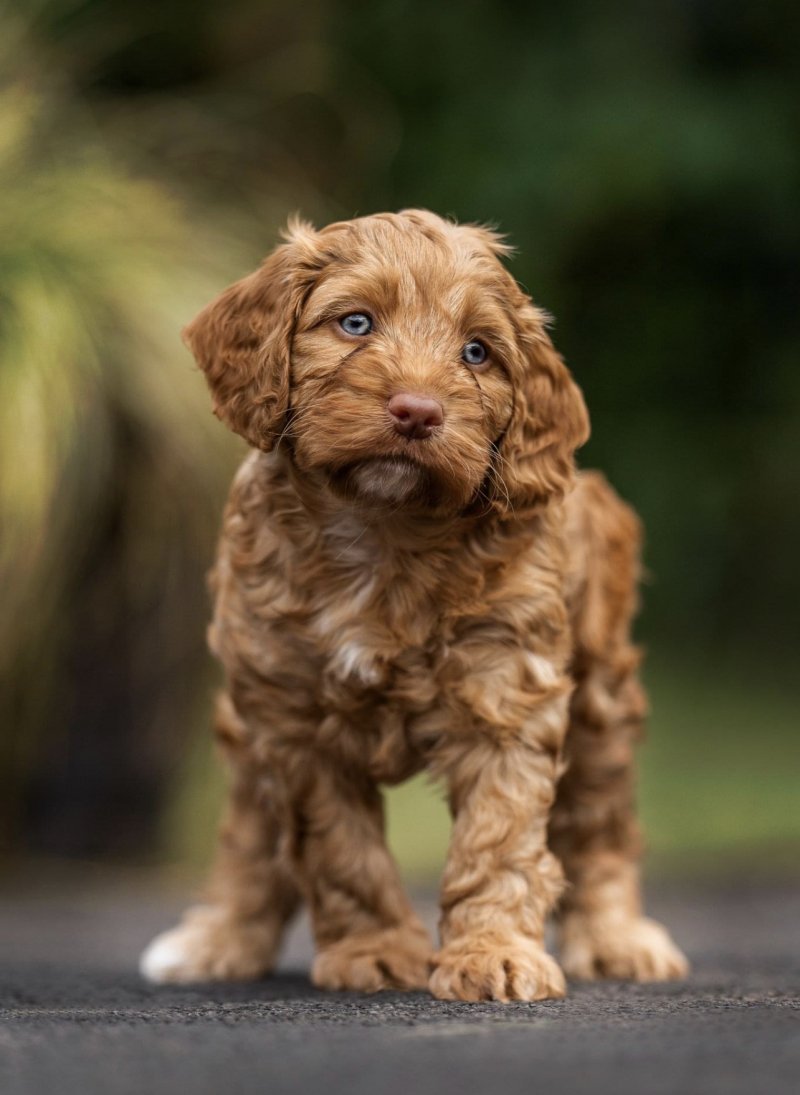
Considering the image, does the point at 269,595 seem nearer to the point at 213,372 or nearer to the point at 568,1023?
the point at 213,372

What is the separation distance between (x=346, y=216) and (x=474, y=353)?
4.10 metres

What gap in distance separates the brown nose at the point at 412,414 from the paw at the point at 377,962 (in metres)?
1.20

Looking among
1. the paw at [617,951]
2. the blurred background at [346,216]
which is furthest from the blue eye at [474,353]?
the blurred background at [346,216]

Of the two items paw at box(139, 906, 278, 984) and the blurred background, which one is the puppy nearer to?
paw at box(139, 906, 278, 984)

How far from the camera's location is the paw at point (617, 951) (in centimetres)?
449

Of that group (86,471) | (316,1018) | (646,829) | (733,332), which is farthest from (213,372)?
(733,332)

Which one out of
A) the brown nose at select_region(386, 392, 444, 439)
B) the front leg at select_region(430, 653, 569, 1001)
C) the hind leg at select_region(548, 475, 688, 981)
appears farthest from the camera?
the hind leg at select_region(548, 475, 688, 981)

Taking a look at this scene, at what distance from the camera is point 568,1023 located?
10.1 ft

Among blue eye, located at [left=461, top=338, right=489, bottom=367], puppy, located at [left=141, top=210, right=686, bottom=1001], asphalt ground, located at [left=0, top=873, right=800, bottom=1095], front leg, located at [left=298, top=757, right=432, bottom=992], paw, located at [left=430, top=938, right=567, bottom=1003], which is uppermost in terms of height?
blue eye, located at [left=461, top=338, right=489, bottom=367]

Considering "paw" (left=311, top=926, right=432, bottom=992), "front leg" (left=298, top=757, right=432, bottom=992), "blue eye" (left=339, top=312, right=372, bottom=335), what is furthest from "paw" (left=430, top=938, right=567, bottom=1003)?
"blue eye" (left=339, top=312, right=372, bottom=335)

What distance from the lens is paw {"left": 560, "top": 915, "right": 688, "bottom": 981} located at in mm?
4488

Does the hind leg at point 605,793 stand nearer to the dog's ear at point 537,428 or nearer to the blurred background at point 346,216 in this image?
the dog's ear at point 537,428

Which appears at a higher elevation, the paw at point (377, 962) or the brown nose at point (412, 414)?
the brown nose at point (412, 414)

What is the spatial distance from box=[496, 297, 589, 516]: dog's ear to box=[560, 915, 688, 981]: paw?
52.6 inches
